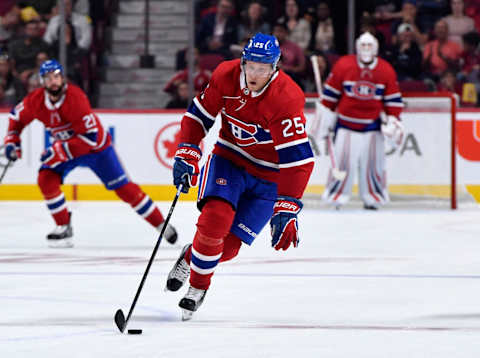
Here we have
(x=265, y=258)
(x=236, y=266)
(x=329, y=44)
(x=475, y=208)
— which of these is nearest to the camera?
(x=236, y=266)

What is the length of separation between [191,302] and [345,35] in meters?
6.27

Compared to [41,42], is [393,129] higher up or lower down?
lower down

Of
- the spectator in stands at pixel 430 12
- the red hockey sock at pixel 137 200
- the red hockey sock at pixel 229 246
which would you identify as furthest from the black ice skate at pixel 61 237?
the spectator in stands at pixel 430 12

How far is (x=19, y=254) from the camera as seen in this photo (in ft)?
20.4

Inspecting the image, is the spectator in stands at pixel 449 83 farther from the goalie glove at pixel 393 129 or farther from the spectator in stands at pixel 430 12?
the goalie glove at pixel 393 129

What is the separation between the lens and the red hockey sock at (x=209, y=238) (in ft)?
13.0

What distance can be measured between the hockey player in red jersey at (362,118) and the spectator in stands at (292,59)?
100cm

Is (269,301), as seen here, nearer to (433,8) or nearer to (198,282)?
(198,282)

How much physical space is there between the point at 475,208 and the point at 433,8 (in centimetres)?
231

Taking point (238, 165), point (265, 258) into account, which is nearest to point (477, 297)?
point (238, 165)

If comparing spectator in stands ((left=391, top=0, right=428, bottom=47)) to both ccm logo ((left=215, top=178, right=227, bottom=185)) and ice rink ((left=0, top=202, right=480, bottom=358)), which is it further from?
ccm logo ((left=215, top=178, right=227, bottom=185))

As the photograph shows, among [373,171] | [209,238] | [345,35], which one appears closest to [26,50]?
[345,35]

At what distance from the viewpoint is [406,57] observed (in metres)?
10.1

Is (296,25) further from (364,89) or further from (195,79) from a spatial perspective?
(364,89)
